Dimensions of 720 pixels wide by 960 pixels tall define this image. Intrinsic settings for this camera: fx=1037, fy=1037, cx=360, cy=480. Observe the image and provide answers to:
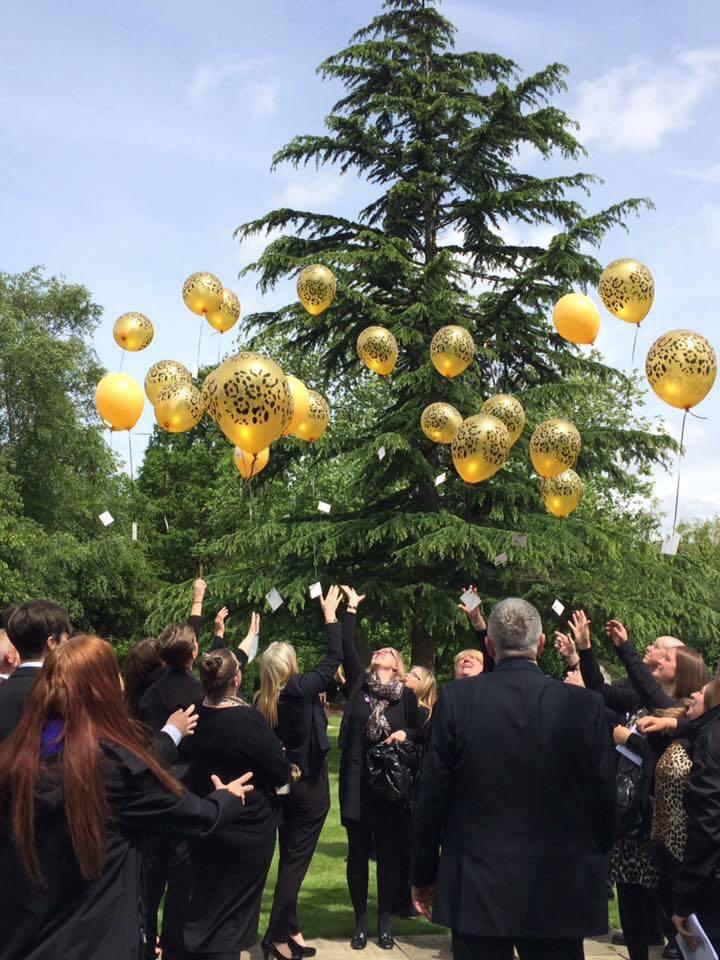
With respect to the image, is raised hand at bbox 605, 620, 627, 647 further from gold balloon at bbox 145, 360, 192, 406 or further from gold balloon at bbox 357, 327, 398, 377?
gold balloon at bbox 357, 327, 398, 377

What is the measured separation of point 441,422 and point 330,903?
5729 millimetres

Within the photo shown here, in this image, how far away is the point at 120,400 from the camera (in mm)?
9664

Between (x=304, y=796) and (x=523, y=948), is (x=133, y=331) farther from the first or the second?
(x=523, y=948)

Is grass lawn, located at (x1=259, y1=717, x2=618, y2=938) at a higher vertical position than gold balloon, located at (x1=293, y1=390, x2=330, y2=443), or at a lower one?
lower

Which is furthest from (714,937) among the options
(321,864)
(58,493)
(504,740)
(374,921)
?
(58,493)

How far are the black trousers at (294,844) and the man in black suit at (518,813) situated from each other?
2610 mm

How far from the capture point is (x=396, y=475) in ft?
53.7

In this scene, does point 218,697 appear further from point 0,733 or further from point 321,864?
point 321,864

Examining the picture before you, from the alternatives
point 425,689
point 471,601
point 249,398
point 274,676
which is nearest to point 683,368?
point 471,601

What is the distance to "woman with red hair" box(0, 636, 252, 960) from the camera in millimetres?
2789

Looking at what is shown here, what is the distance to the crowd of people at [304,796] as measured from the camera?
9.32ft

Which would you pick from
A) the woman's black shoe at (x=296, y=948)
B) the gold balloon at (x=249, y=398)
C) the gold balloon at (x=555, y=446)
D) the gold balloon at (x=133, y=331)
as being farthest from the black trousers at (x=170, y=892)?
the gold balloon at (x=133, y=331)

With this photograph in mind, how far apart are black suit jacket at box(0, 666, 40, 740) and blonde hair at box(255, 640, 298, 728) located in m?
2.06

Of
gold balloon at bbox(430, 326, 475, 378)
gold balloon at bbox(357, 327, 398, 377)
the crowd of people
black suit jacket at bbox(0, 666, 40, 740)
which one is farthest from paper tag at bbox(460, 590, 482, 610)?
gold balloon at bbox(357, 327, 398, 377)
